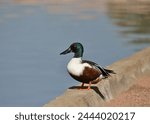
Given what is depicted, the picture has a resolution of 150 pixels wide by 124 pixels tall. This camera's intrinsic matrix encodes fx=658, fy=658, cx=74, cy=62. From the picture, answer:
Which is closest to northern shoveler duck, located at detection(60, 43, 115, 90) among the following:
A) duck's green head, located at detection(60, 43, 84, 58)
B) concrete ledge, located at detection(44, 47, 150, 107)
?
duck's green head, located at detection(60, 43, 84, 58)

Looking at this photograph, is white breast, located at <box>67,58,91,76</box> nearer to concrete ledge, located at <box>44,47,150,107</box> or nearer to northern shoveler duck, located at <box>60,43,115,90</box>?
northern shoveler duck, located at <box>60,43,115,90</box>

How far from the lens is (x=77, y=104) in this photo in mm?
8336

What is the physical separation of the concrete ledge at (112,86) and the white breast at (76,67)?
13.0 inches

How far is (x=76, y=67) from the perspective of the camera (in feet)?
27.6

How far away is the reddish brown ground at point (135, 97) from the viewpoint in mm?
9094

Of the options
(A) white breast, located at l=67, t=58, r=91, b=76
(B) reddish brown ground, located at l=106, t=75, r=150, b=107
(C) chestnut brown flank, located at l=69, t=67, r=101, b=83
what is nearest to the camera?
(A) white breast, located at l=67, t=58, r=91, b=76

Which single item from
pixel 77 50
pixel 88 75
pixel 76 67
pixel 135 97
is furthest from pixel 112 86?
pixel 76 67

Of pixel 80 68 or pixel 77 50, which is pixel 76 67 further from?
pixel 77 50

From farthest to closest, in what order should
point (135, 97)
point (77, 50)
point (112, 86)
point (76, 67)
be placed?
point (112, 86) → point (135, 97) → point (77, 50) → point (76, 67)

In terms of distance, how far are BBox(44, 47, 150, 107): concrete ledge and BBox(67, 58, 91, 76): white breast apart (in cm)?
33

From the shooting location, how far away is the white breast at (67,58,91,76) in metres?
8.38

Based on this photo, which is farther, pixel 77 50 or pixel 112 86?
pixel 112 86

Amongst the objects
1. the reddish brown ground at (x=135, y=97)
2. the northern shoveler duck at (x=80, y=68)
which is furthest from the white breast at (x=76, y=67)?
the reddish brown ground at (x=135, y=97)

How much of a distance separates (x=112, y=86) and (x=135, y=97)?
47 centimetres
